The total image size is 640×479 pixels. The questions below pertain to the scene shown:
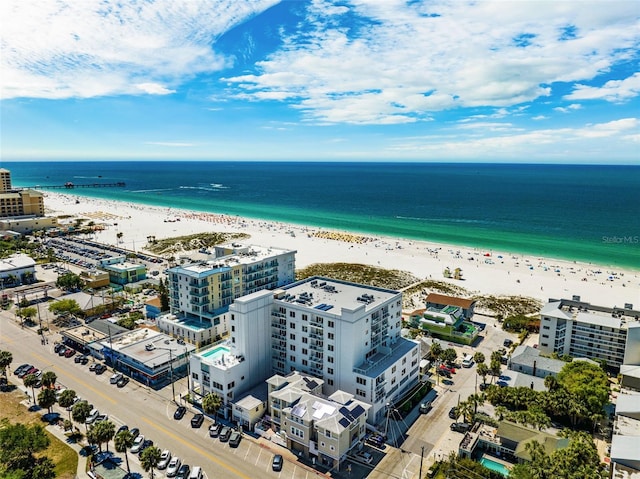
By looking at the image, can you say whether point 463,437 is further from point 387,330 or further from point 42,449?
point 42,449

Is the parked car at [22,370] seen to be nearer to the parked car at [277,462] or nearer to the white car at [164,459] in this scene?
the white car at [164,459]

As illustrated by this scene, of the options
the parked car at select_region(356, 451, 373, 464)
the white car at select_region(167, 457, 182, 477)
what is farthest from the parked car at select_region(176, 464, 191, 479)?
the parked car at select_region(356, 451, 373, 464)

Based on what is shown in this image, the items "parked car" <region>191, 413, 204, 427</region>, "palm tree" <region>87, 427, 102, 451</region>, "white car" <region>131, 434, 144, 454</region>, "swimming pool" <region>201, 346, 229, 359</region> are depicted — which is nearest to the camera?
"palm tree" <region>87, 427, 102, 451</region>

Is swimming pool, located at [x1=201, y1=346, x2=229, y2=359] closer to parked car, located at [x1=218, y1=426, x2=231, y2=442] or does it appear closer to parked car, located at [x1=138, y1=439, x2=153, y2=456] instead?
parked car, located at [x1=218, y1=426, x2=231, y2=442]

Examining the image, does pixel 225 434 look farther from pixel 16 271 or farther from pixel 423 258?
pixel 423 258

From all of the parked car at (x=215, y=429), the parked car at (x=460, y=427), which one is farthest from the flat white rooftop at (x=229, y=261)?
the parked car at (x=460, y=427)

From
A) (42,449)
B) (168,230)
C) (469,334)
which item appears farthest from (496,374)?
(168,230)
